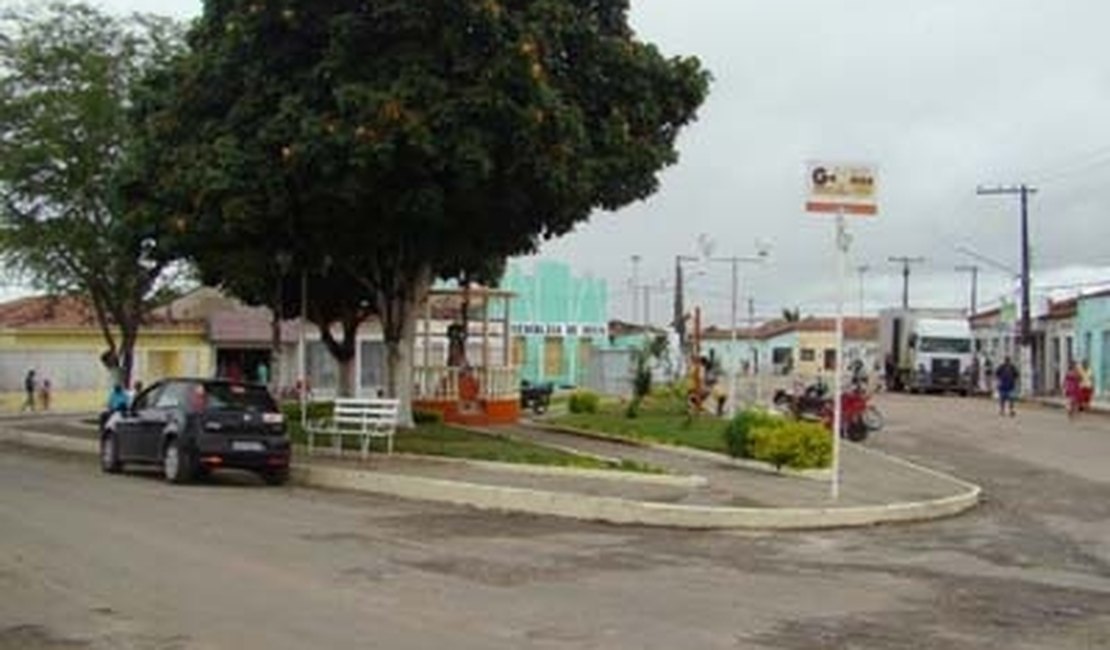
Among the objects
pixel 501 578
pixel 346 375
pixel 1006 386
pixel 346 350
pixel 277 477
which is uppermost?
pixel 346 350

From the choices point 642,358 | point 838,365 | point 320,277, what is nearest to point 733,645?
point 838,365

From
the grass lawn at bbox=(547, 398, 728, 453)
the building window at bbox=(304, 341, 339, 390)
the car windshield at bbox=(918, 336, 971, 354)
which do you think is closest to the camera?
the grass lawn at bbox=(547, 398, 728, 453)

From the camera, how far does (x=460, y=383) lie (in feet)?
118

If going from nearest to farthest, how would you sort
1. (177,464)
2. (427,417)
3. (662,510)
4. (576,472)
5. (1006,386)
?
1. (662,510)
2. (576,472)
3. (177,464)
4. (427,417)
5. (1006,386)

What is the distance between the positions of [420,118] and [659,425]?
10.3 meters

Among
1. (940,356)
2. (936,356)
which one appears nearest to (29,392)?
(936,356)

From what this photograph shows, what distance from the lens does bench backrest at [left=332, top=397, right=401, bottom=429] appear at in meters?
25.6

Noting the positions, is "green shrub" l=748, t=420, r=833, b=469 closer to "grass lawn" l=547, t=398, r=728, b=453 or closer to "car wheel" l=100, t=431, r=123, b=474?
"grass lawn" l=547, t=398, r=728, b=453

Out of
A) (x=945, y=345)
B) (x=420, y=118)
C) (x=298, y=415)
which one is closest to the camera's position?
(x=420, y=118)

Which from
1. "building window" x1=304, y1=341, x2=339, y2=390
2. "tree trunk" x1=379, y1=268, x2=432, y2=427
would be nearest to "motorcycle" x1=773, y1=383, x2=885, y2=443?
"tree trunk" x1=379, y1=268, x2=432, y2=427

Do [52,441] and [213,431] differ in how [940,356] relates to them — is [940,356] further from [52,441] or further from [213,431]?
[213,431]

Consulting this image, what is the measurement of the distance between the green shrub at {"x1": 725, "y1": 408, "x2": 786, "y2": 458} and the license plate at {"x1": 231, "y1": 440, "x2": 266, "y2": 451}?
22.6 feet

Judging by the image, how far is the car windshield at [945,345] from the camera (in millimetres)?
65188

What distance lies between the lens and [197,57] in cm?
2630
